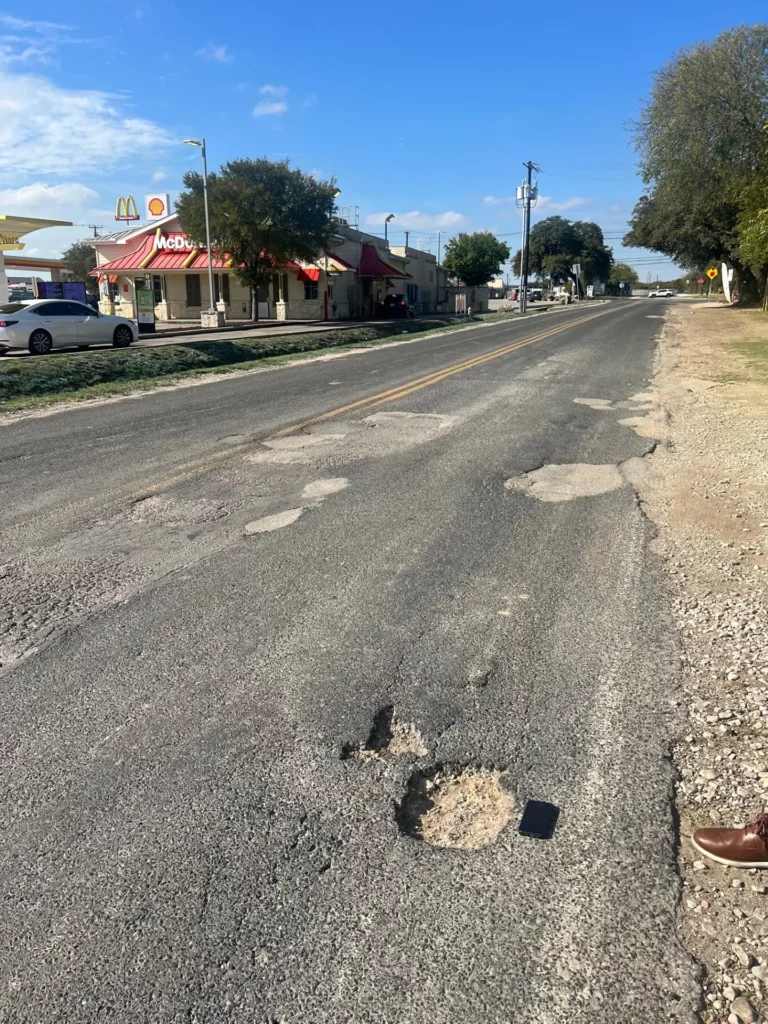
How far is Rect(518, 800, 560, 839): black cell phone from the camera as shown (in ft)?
8.80

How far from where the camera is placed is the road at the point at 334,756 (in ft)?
7.00

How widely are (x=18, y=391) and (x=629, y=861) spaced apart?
14.5 metres

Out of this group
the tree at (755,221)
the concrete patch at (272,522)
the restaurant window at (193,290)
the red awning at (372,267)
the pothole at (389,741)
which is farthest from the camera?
the red awning at (372,267)

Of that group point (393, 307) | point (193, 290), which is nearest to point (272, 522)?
point (193, 290)

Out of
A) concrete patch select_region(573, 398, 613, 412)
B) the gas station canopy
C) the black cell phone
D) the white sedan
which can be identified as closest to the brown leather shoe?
the black cell phone

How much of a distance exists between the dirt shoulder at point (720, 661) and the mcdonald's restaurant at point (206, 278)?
3650cm

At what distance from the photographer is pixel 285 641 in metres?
4.07

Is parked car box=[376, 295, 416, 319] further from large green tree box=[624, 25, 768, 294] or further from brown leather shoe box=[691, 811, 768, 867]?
brown leather shoe box=[691, 811, 768, 867]

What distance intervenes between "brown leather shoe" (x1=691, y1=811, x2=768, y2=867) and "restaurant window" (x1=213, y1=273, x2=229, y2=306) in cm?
4519

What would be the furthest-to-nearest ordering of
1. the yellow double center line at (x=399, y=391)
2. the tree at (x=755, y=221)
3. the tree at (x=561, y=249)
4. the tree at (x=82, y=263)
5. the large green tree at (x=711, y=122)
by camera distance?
the tree at (x=561, y=249), the tree at (x=82, y=263), the large green tree at (x=711, y=122), the tree at (x=755, y=221), the yellow double center line at (x=399, y=391)

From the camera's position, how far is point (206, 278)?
146ft

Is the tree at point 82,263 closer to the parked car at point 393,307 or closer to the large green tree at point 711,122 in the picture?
the parked car at point 393,307

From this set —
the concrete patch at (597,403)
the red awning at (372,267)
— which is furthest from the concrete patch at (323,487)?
the red awning at (372,267)

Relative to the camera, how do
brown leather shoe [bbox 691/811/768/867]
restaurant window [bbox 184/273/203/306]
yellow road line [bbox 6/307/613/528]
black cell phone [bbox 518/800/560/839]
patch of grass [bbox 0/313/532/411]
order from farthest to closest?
restaurant window [bbox 184/273/203/306] → patch of grass [bbox 0/313/532/411] → yellow road line [bbox 6/307/613/528] → black cell phone [bbox 518/800/560/839] → brown leather shoe [bbox 691/811/768/867]
